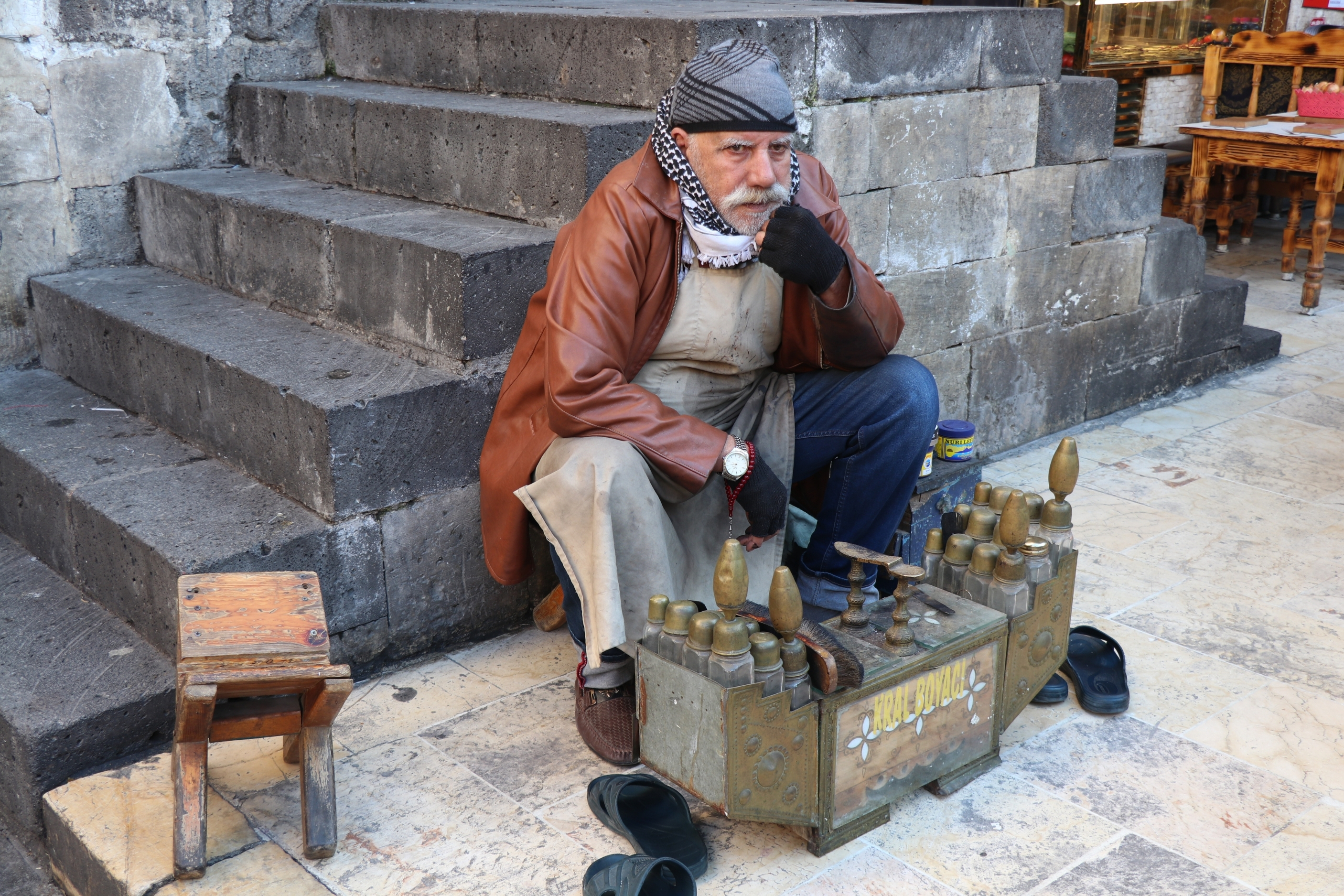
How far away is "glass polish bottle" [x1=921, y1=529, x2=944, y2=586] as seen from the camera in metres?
2.75

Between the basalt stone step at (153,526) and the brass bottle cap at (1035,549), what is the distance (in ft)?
5.32

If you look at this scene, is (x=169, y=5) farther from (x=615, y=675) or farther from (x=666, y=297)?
(x=615, y=675)

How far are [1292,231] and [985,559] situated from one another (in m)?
5.74

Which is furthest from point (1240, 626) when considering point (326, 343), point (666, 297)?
point (326, 343)

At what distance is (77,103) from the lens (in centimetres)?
416

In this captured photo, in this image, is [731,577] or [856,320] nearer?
[731,577]

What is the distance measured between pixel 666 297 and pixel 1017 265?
233cm

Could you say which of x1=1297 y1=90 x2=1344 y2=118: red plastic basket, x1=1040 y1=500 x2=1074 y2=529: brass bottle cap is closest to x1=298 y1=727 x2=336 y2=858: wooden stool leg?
x1=1040 y1=500 x2=1074 y2=529: brass bottle cap

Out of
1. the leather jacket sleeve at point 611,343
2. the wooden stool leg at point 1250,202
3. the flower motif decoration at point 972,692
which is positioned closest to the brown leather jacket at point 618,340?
the leather jacket sleeve at point 611,343

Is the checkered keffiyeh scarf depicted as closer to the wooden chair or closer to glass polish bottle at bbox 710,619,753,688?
glass polish bottle at bbox 710,619,753,688

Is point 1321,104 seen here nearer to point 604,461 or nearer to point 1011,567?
point 1011,567

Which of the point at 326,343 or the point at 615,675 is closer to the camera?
the point at 615,675

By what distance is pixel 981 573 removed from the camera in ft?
8.80

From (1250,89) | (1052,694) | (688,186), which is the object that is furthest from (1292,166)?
(688,186)
